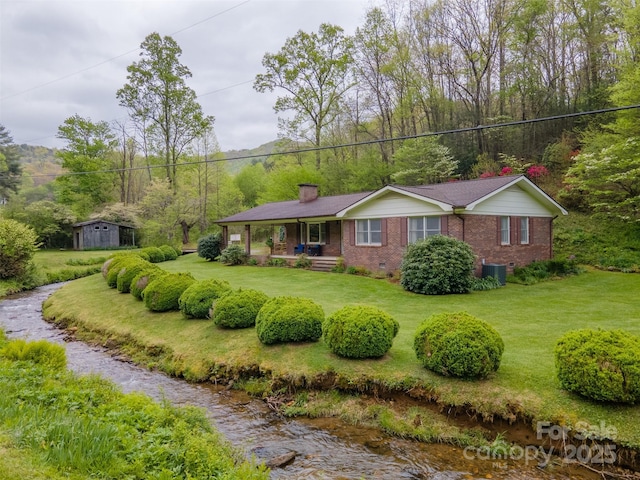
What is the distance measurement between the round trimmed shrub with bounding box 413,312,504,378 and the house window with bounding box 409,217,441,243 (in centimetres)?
1006

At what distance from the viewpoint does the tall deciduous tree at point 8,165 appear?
1786 inches

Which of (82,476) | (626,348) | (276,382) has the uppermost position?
(626,348)

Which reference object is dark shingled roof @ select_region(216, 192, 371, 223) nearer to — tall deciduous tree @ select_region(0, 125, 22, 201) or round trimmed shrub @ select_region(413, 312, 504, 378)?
round trimmed shrub @ select_region(413, 312, 504, 378)

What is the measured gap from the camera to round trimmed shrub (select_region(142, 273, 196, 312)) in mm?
12125

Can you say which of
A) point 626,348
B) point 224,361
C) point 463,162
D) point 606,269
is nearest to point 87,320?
point 224,361

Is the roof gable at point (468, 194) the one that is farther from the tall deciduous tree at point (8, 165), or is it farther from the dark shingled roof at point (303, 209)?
the tall deciduous tree at point (8, 165)

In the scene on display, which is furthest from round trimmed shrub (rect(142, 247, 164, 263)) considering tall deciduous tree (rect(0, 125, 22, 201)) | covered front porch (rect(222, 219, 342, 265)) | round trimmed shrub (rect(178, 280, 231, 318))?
tall deciduous tree (rect(0, 125, 22, 201))

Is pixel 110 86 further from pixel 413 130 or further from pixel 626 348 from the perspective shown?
pixel 626 348

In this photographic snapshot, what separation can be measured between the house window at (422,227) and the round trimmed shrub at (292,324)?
9217mm

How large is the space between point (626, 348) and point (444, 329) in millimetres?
2464

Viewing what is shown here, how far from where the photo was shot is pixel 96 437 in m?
3.77

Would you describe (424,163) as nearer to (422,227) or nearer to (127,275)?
(422,227)

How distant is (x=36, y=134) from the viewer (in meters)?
36.4

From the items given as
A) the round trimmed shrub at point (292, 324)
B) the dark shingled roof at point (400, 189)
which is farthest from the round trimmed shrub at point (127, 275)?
the dark shingled roof at point (400, 189)
